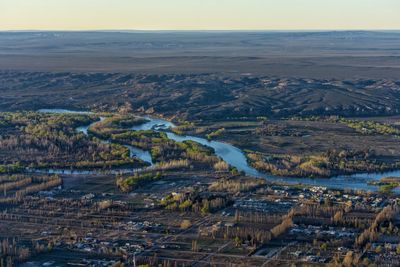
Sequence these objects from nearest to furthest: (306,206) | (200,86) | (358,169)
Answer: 1. (306,206)
2. (358,169)
3. (200,86)

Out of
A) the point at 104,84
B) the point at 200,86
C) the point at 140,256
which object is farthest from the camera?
the point at 104,84

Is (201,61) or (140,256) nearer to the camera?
(140,256)

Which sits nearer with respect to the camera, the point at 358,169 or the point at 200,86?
the point at 358,169

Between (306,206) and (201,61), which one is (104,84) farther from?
(306,206)

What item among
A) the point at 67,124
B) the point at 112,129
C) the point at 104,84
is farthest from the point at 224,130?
the point at 104,84

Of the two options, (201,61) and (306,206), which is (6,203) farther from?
(201,61)

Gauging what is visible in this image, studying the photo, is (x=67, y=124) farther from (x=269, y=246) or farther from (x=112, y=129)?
(x=269, y=246)

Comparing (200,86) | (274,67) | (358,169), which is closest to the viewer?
(358,169)

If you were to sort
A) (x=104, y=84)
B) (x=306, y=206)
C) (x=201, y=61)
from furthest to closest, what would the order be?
(x=201, y=61), (x=104, y=84), (x=306, y=206)

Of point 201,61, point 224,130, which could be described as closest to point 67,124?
point 224,130
